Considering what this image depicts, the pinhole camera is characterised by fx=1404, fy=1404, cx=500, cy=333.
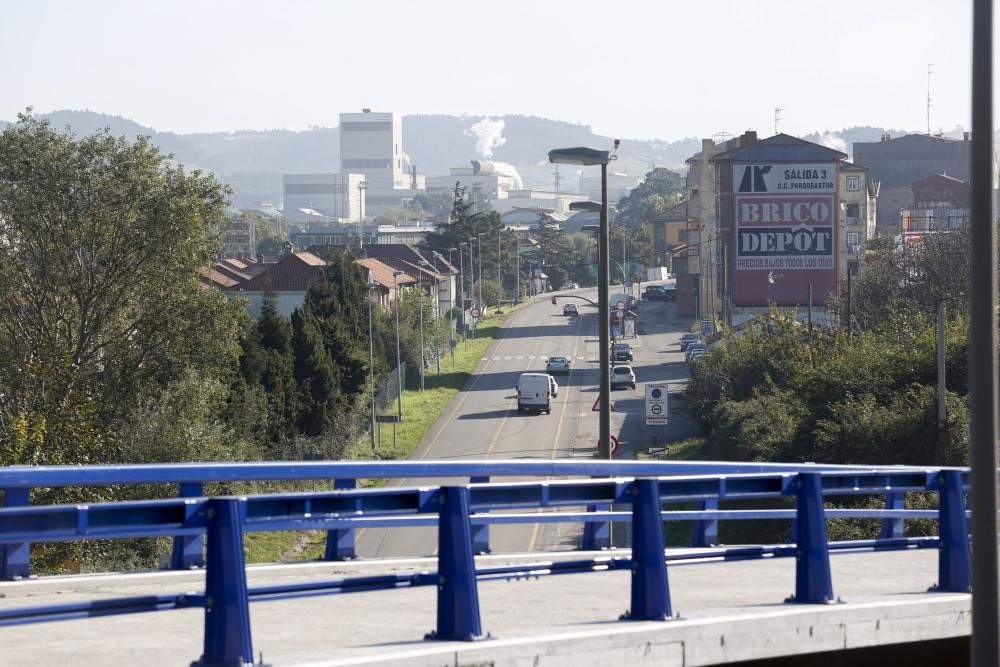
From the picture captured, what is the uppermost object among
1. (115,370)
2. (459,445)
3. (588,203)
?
(588,203)

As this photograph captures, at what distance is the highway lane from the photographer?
41.3 m

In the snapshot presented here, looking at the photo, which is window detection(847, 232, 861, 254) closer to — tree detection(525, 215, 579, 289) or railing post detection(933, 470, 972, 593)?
tree detection(525, 215, 579, 289)

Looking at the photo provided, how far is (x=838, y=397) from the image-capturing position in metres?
36.6

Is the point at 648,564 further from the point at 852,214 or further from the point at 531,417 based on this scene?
the point at 852,214

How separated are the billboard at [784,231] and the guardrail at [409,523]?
81357 millimetres

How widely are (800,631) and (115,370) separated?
3674cm

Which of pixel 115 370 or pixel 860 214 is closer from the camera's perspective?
pixel 115 370

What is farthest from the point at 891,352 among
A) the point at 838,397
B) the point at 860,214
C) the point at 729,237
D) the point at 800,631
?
the point at 860,214

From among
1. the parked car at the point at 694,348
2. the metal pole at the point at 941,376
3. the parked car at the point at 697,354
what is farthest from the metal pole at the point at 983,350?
the parked car at the point at 694,348

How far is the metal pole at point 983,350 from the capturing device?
6125mm

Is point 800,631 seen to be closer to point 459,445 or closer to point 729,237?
point 459,445

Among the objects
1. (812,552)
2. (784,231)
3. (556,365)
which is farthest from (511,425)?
(812,552)

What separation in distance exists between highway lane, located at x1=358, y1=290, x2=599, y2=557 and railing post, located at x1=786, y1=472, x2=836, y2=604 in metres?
29.0

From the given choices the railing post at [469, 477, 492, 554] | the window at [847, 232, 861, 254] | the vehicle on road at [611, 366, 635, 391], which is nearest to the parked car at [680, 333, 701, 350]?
the vehicle on road at [611, 366, 635, 391]
